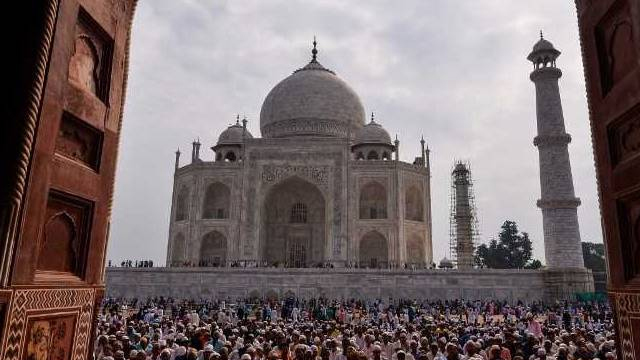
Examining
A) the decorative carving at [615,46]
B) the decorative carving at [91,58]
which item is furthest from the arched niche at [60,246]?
the decorative carving at [615,46]

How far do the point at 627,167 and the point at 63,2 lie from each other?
3584mm

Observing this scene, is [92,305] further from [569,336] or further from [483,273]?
[483,273]

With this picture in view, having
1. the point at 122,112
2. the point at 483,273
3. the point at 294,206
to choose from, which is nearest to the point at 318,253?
the point at 294,206

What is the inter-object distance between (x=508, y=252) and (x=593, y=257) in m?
8.03

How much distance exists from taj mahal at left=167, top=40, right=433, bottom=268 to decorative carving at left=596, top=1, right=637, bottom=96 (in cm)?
2315

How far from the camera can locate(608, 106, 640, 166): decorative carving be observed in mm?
2976

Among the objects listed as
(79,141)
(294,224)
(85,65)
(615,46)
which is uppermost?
(294,224)

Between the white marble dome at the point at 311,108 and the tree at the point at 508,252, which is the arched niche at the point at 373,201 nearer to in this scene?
the white marble dome at the point at 311,108

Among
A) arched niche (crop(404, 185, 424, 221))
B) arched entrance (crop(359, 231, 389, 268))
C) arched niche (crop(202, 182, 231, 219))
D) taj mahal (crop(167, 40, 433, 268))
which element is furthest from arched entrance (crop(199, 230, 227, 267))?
arched niche (crop(404, 185, 424, 221))

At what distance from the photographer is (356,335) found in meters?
10.4

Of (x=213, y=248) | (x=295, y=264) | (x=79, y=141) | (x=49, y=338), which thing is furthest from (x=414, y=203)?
(x=49, y=338)

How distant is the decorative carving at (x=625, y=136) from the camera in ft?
9.76

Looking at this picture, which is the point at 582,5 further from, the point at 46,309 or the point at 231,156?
the point at 231,156

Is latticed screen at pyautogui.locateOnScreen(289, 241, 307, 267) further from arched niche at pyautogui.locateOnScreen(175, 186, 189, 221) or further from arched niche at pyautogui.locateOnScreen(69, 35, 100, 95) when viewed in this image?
arched niche at pyautogui.locateOnScreen(69, 35, 100, 95)
